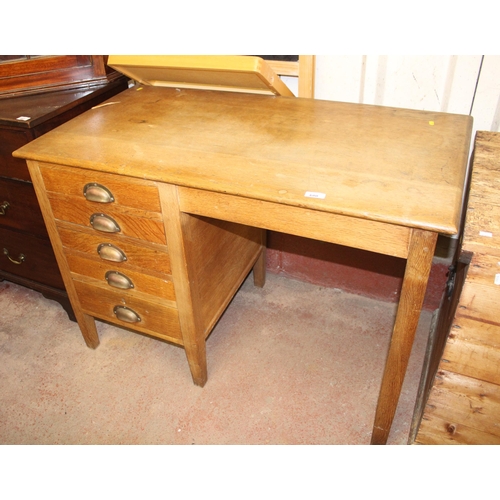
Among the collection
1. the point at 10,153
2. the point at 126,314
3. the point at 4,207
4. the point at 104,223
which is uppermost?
the point at 10,153

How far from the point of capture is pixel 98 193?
1.26m

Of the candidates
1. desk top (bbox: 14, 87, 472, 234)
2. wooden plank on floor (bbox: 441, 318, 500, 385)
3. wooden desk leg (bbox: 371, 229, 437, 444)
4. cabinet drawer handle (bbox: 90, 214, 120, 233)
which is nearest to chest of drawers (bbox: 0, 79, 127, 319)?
desk top (bbox: 14, 87, 472, 234)

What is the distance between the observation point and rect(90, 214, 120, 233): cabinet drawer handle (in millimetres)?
1312

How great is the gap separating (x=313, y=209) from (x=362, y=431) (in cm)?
83

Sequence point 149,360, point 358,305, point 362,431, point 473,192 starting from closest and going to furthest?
point 473,192 → point 362,431 → point 149,360 → point 358,305

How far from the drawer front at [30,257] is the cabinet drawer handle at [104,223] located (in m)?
0.45

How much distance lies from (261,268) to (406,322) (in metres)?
0.96

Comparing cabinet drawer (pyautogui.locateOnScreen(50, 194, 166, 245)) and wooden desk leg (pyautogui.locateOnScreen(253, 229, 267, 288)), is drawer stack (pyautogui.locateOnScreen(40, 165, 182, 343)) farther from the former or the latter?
wooden desk leg (pyautogui.locateOnScreen(253, 229, 267, 288))

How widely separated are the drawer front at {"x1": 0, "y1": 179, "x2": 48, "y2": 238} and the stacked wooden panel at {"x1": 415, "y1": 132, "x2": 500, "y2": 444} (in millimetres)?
1332

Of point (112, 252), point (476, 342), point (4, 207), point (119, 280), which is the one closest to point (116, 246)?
point (112, 252)

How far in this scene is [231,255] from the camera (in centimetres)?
163

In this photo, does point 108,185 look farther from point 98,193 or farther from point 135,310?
point 135,310
